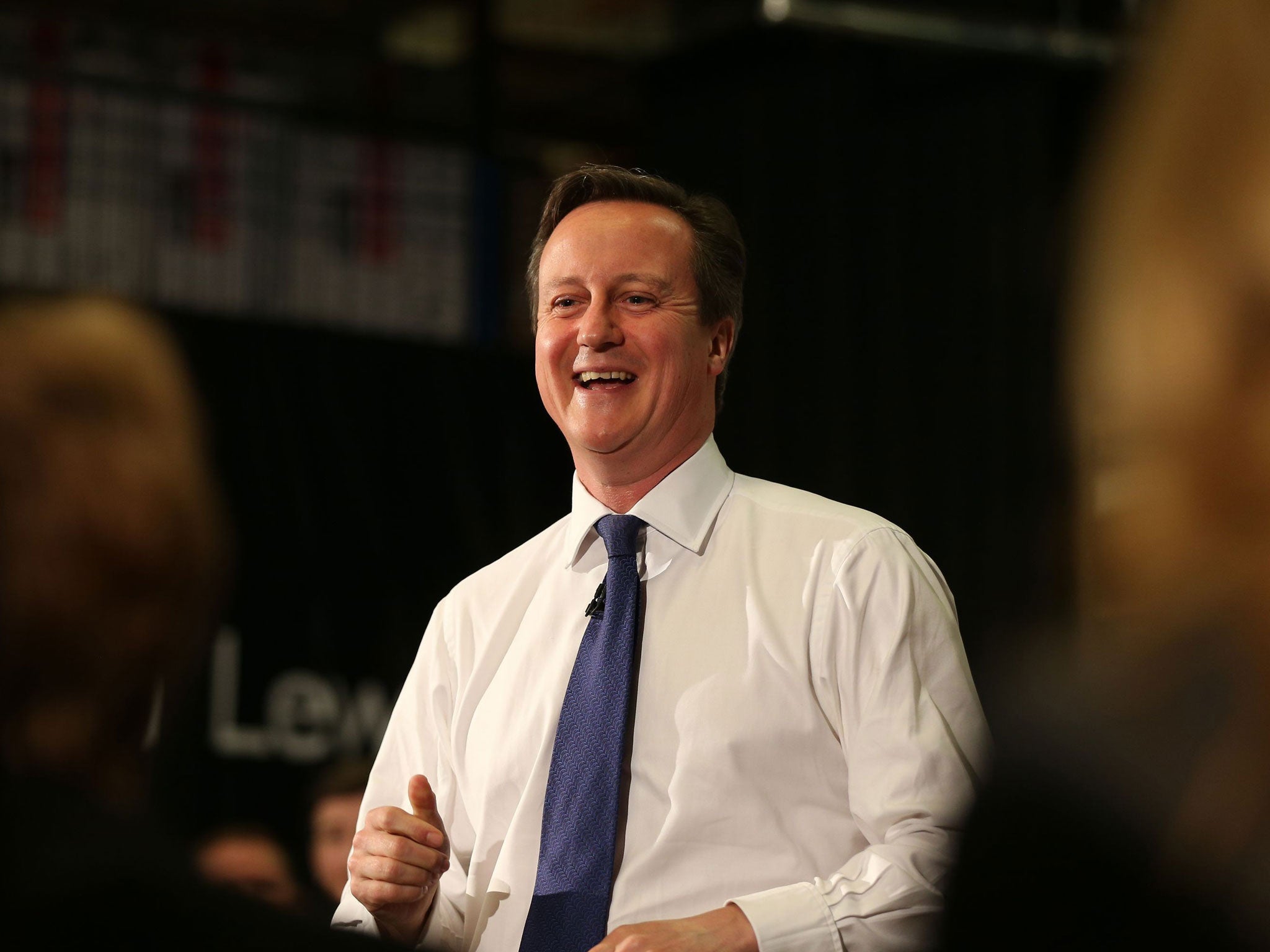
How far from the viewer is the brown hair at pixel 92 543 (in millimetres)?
809

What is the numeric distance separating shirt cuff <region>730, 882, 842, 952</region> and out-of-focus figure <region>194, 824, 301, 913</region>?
2290 millimetres

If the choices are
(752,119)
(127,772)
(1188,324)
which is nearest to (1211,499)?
(1188,324)

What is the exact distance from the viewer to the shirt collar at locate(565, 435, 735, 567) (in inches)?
85.8

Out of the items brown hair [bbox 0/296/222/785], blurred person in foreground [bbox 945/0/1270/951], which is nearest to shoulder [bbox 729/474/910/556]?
brown hair [bbox 0/296/222/785]

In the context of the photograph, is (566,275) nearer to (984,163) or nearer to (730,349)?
(730,349)

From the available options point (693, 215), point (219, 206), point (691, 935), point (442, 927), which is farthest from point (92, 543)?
point (219, 206)

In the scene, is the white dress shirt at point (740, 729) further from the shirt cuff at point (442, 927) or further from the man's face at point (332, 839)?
the man's face at point (332, 839)

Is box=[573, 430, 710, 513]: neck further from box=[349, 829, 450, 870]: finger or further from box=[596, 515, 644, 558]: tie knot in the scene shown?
box=[349, 829, 450, 870]: finger

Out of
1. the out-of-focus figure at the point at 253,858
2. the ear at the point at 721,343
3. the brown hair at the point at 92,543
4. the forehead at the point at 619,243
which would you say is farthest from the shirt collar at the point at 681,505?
the out-of-focus figure at the point at 253,858

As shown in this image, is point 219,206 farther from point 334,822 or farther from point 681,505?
point 681,505

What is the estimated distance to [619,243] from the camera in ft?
7.38

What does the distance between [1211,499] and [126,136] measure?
4873mm

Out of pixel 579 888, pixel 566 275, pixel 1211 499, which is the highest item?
pixel 566 275

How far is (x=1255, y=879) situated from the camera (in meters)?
0.58
